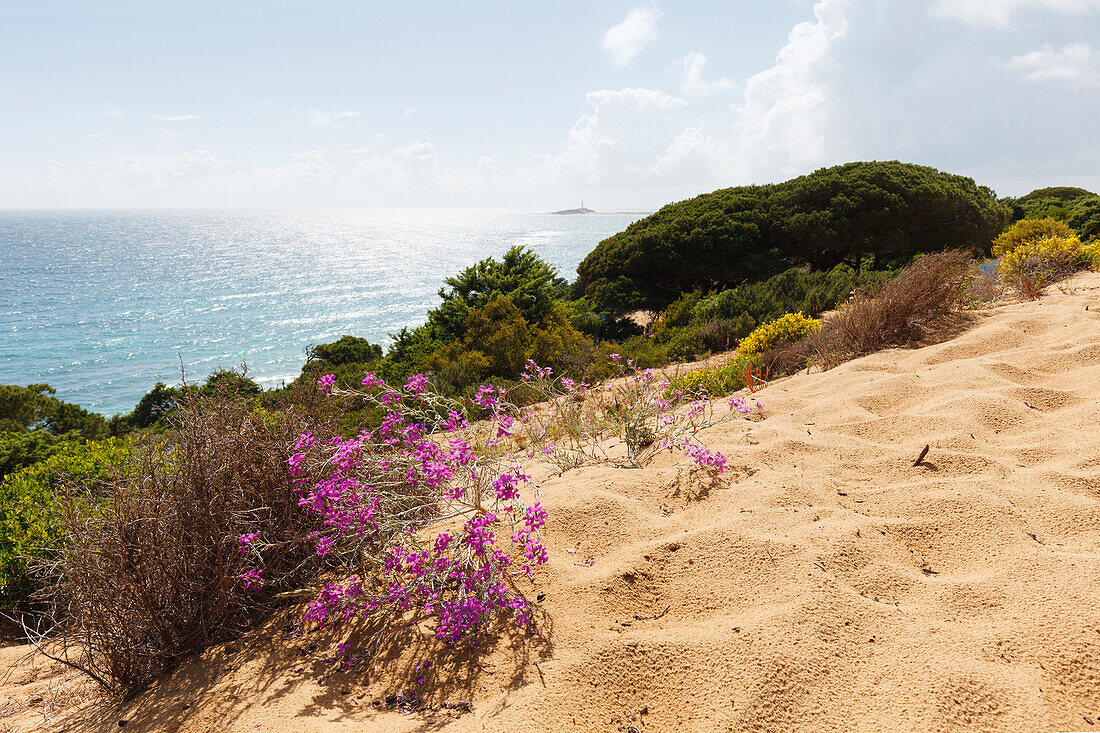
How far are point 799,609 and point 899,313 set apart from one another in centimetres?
446

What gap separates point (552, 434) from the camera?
4.20 meters

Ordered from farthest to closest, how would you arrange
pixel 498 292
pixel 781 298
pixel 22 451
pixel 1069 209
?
pixel 1069 209 → pixel 498 292 → pixel 781 298 → pixel 22 451

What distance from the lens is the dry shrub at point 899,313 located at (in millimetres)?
5289

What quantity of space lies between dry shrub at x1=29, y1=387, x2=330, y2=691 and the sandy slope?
21 cm

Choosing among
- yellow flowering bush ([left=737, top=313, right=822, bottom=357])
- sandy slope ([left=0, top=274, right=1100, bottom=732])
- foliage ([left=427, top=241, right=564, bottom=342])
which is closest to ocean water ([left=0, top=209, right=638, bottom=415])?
sandy slope ([left=0, top=274, right=1100, bottom=732])

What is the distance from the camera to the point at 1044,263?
22.5ft

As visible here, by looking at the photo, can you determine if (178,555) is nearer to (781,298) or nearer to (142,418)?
(781,298)

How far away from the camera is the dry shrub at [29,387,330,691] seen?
2.30 meters

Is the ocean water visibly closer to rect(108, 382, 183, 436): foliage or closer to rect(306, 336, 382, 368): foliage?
rect(108, 382, 183, 436): foliage

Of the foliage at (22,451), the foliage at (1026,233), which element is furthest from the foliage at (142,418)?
the foliage at (1026,233)

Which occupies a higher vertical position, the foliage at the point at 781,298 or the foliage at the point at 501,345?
the foliage at the point at 781,298

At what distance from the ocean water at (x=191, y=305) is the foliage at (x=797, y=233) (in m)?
12.0

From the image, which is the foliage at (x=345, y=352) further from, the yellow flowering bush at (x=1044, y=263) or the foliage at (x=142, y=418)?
the yellow flowering bush at (x=1044, y=263)

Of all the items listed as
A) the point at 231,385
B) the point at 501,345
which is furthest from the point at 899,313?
the point at 501,345
